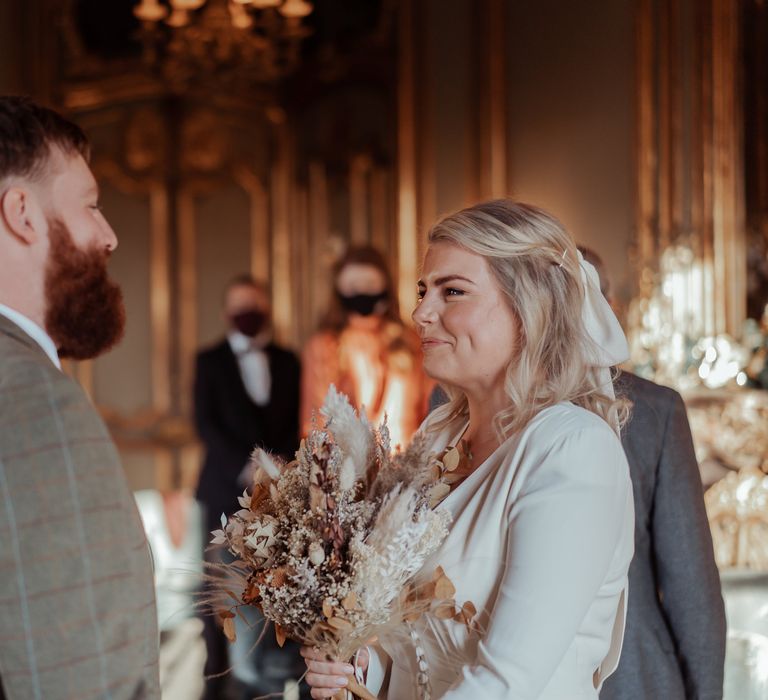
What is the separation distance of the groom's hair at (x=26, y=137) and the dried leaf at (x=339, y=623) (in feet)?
2.41

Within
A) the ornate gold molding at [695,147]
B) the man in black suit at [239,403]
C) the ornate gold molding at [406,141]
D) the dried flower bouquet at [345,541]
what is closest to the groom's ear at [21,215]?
the dried flower bouquet at [345,541]

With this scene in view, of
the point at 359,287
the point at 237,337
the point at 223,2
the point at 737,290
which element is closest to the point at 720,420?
the point at 737,290

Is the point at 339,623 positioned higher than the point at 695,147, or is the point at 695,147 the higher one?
the point at 695,147

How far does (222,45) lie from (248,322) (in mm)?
2609

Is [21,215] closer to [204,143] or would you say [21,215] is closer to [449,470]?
[449,470]

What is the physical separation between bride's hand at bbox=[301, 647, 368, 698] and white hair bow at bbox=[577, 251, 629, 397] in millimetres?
614

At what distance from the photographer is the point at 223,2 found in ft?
23.0

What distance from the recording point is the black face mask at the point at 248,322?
5422 millimetres

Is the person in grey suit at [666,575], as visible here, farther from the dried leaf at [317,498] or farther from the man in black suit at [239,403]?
the man in black suit at [239,403]

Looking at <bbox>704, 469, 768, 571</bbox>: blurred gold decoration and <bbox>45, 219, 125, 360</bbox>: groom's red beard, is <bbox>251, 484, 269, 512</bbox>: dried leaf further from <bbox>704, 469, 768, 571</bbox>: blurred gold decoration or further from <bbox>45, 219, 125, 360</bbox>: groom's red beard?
<bbox>704, 469, 768, 571</bbox>: blurred gold decoration

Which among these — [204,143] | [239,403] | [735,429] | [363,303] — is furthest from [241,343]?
[204,143]

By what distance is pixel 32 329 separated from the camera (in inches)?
58.1

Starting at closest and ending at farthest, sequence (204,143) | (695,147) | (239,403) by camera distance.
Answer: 1. (239,403)
2. (695,147)
3. (204,143)

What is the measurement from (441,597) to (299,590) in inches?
7.8
